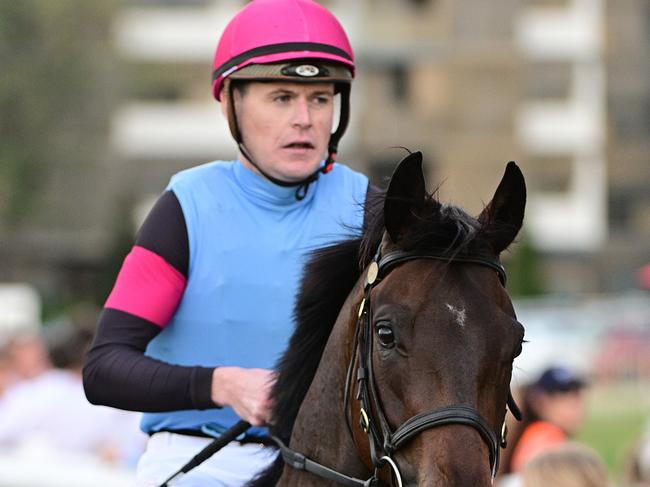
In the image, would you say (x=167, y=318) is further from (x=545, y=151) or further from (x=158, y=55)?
(x=545, y=151)

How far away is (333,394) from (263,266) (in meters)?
0.77

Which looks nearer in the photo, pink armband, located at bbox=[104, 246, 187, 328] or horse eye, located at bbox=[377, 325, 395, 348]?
horse eye, located at bbox=[377, 325, 395, 348]

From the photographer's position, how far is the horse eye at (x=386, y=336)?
310cm

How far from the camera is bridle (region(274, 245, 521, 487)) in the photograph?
2.98 metres

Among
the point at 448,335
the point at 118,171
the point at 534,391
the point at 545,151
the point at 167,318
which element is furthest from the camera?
the point at 545,151

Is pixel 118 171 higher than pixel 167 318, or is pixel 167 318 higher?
pixel 167 318

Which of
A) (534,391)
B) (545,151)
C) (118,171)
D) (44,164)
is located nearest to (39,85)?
(44,164)

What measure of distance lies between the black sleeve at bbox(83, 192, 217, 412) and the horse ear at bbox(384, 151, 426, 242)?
799mm

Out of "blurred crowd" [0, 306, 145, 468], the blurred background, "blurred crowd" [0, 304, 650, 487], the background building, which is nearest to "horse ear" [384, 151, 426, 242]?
"blurred crowd" [0, 304, 650, 487]

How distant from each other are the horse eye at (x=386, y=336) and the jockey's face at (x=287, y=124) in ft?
3.80

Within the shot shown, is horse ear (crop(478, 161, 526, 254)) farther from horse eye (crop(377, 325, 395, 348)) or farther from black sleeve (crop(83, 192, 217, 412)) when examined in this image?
black sleeve (crop(83, 192, 217, 412))

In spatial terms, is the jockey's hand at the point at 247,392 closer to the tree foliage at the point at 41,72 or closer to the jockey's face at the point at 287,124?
the jockey's face at the point at 287,124

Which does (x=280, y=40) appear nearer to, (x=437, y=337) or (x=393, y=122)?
(x=437, y=337)

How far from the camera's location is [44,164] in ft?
123
